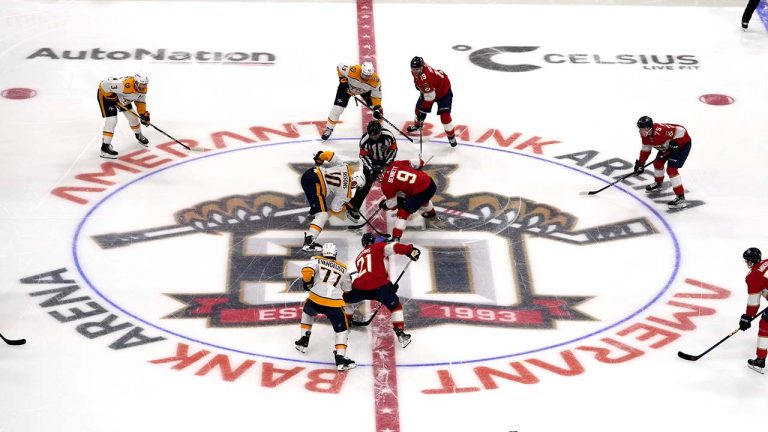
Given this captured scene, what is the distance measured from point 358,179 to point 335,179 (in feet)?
0.74

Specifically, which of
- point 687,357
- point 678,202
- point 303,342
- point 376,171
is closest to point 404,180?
point 376,171

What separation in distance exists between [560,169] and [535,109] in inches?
59.9

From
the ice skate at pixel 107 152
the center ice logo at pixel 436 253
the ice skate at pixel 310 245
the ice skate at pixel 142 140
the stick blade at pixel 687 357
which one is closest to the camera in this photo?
the stick blade at pixel 687 357

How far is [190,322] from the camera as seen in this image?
10344mm

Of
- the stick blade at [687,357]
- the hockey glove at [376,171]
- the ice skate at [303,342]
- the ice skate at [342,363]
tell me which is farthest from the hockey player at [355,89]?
the stick blade at [687,357]

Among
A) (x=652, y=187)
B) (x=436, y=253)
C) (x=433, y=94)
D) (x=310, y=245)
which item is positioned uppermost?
(x=433, y=94)

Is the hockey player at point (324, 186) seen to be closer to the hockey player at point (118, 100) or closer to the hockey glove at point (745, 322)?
the hockey player at point (118, 100)

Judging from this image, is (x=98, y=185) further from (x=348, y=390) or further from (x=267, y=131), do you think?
(x=348, y=390)

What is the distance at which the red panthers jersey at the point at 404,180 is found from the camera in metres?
11.5

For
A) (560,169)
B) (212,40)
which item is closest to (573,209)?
(560,169)

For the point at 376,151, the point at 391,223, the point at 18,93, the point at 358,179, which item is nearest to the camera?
the point at 358,179

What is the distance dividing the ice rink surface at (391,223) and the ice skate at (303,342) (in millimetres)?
94

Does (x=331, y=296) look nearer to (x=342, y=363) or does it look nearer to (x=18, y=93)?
(x=342, y=363)

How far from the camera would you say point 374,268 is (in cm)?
999
